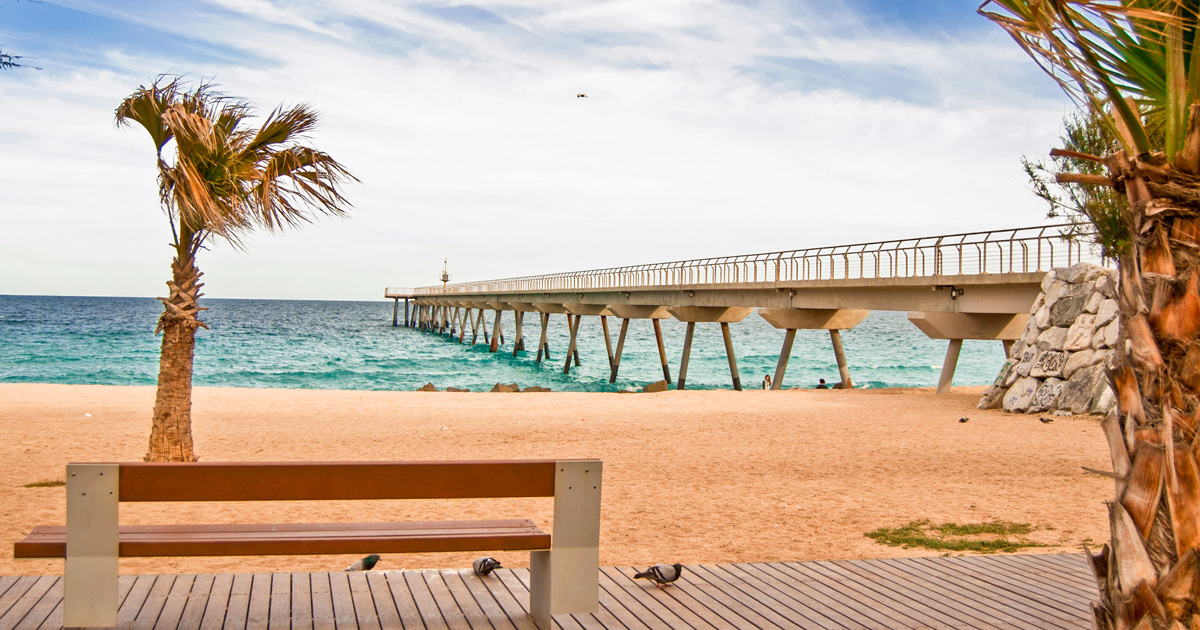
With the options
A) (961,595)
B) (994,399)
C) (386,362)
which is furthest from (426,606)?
(386,362)

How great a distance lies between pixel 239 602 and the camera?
158 inches

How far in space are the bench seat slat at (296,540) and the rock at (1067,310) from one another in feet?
47.7

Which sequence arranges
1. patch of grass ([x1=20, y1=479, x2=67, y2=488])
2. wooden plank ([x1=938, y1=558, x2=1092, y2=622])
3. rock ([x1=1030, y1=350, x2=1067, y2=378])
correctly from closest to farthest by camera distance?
wooden plank ([x1=938, y1=558, x2=1092, y2=622]) → patch of grass ([x1=20, y1=479, x2=67, y2=488]) → rock ([x1=1030, y1=350, x2=1067, y2=378])

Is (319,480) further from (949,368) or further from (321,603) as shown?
(949,368)

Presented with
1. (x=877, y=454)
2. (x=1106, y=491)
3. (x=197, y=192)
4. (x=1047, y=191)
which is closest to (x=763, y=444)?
(x=877, y=454)

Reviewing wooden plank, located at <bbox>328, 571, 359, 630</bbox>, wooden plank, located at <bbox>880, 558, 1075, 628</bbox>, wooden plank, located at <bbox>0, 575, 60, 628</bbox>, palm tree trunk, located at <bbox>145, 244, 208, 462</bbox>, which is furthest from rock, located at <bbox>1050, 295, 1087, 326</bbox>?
wooden plank, located at <bbox>0, 575, 60, 628</bbox>

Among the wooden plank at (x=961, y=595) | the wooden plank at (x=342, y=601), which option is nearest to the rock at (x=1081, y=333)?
the wooden plank at (x=961, y=595)

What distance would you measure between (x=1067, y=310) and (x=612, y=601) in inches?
561

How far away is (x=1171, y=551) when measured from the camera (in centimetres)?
256

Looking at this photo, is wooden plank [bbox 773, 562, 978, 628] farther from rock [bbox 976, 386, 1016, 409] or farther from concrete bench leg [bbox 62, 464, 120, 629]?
rock [bbox 976, 386, 1016, 409]

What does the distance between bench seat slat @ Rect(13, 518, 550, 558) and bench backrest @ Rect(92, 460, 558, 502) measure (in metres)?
0.19

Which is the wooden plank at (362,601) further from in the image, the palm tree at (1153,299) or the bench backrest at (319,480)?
the palm tree at (1153,299)

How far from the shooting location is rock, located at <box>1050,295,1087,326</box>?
15.7 metres

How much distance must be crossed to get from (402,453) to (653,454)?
10.6 feet
